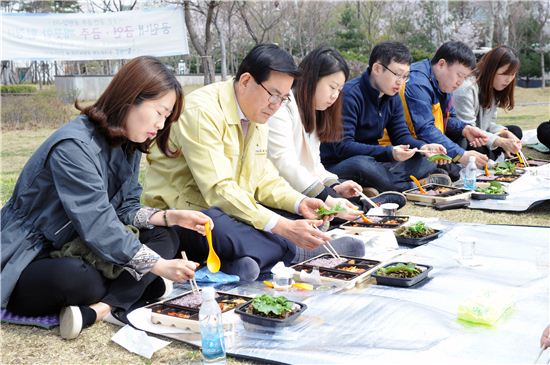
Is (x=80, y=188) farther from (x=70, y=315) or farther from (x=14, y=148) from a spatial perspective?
(x=14, y=148)

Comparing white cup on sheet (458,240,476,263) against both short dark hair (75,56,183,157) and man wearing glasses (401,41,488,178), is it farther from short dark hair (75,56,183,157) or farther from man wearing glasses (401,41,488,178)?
man wearing glasses (401,41,488,178)

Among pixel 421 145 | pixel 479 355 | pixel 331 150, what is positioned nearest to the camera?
pixel 479 355

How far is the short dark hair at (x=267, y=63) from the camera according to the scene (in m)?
2.89

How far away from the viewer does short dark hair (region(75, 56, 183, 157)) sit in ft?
7.79

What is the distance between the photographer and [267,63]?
2889 mm

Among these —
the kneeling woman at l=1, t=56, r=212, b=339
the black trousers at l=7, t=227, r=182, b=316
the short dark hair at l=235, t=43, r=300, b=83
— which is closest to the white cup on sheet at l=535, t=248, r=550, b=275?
the short dark hair at l=235, t=43, r=300, b=83

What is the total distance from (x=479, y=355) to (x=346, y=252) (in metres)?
1.22

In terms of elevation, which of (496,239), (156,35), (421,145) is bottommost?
(496,239)

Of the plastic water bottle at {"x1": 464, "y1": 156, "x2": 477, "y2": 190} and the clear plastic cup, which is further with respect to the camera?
the plastic water bottle at {"x1": 464, "y1": 156, "x2": 477, "y2": 190}

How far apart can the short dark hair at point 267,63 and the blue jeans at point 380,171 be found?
1.82m

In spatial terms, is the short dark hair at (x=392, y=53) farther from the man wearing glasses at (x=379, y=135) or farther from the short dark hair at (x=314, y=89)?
the short dark hair at (x=314, y=89)

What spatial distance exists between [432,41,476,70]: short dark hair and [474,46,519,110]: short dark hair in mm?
807

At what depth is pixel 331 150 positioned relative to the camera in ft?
15.8

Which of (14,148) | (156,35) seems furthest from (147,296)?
(14,148)
